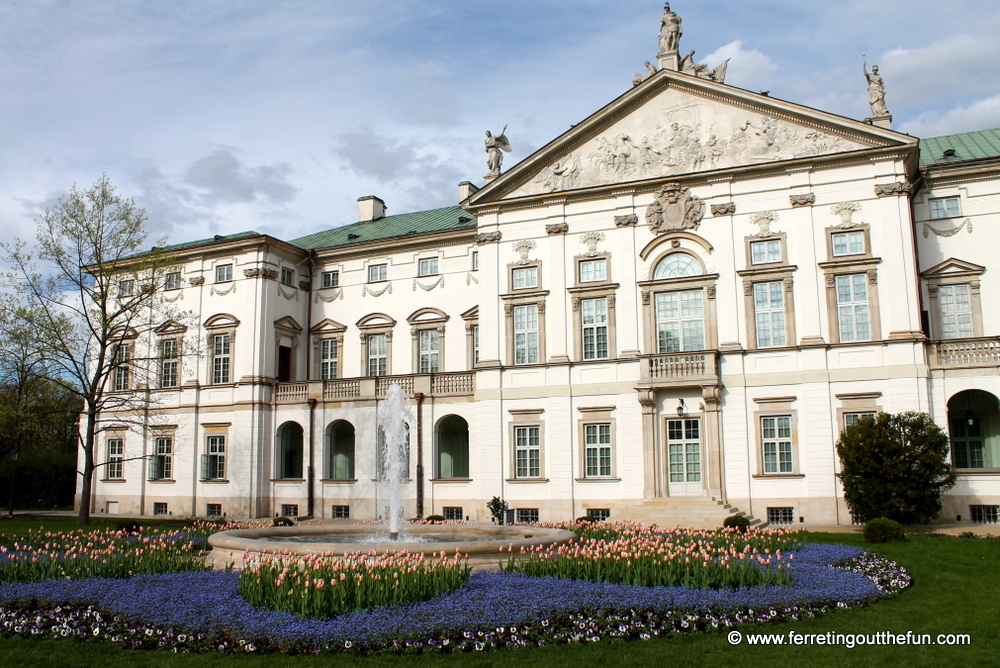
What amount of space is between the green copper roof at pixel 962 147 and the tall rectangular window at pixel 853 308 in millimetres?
6286

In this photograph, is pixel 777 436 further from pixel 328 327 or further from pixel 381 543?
pixel 328 327

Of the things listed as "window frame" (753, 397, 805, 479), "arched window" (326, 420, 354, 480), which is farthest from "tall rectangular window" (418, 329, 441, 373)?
"window frame" (753, 397, 805, 479)

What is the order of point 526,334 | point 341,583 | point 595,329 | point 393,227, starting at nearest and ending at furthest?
1. point 341,583
2. point 595,329
3. point 526,334
4. point 393,227

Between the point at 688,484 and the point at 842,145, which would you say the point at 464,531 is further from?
the point at 842,145

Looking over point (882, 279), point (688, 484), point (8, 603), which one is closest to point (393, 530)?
point (8, 603)

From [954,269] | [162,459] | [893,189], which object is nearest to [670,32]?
[893,189]

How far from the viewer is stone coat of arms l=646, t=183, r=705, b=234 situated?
3466cm

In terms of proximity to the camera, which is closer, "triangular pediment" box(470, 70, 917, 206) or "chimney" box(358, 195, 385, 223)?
"triangular pediment" box(470, 70, 917, 206)

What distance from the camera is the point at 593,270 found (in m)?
36.2

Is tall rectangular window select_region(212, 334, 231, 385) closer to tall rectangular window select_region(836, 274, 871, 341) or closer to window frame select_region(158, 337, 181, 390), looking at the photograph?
window frame select_region(158, 337, 181, 390)

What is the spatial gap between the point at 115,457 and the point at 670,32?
35.1 metres

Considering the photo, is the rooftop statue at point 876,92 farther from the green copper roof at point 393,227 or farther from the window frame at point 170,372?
the window frame at point 170,372

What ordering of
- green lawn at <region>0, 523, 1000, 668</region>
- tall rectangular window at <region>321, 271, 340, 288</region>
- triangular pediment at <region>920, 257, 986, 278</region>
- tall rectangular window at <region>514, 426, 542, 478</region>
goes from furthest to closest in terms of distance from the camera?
tall rectangular window at <region>321, 271, 340, 288</region>, tall rectangular window at <region>514, 426, 542, 478</region>, triangular pediment at <region>920, 257, 986, 278</region>, green lawn at <region>0, 523, 1000, 668</region>

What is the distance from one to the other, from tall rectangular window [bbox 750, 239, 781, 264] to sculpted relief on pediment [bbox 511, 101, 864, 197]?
336 centimetres
